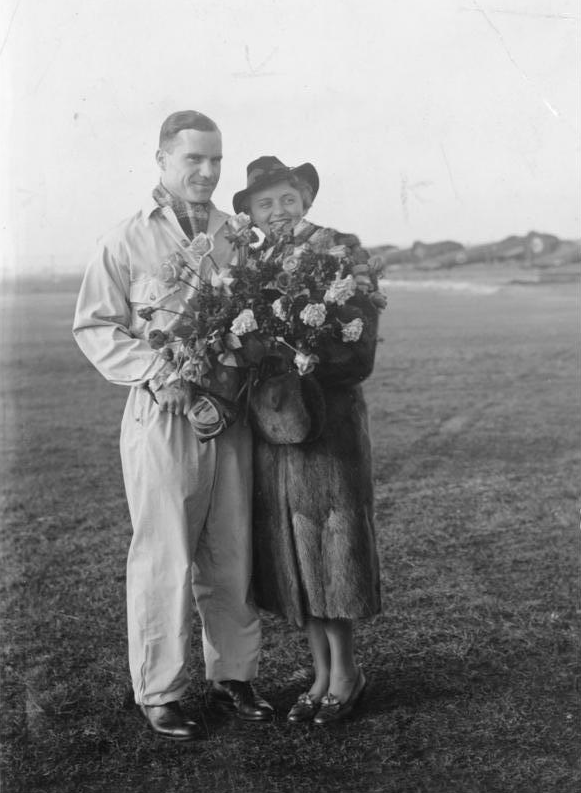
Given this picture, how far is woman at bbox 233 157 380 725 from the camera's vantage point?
364 centimetres

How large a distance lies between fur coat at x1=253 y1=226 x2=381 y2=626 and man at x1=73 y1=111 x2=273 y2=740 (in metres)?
0.10

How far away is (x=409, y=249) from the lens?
10.8m

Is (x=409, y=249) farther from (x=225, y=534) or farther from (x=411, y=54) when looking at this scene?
(x=225, y=534)

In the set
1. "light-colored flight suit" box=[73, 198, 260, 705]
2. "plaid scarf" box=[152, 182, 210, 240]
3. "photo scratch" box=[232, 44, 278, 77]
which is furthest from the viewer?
"photo scratch" box=[232, 44, 278, 77]

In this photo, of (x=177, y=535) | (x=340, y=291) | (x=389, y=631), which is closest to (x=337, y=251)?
(x=340, y=291)

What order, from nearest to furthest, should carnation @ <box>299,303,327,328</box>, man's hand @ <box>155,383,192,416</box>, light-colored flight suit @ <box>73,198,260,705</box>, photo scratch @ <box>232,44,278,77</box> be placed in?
carnation @ <box>299,303,327,328</box>
man's hand @ <box>155,383,192,416</box>
light-colored flight suit @ <box>73,198,260,705</box>
photo scratch @ <box>232,44,278,77</box>

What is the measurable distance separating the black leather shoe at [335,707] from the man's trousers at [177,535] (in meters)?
0.46

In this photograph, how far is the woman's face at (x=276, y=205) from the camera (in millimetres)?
3635

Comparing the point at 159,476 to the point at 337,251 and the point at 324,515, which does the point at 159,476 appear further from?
the point at 337,251

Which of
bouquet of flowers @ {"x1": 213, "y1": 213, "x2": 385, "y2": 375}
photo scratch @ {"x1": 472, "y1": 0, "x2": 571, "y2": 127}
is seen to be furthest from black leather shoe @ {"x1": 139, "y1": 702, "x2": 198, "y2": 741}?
photo scratch @ {"x1": 472, "y1": 0, "x2": 571, "y2": 127}

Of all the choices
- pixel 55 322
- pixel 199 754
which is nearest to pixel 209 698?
pixel 199 754

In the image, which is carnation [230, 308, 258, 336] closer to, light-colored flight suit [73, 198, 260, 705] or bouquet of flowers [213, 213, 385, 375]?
bouquet of flowers [213, 213, 385, 375]

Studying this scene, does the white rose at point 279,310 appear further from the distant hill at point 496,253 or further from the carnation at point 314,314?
the distant hill at point 496,253

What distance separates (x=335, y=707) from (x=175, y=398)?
1.42m
